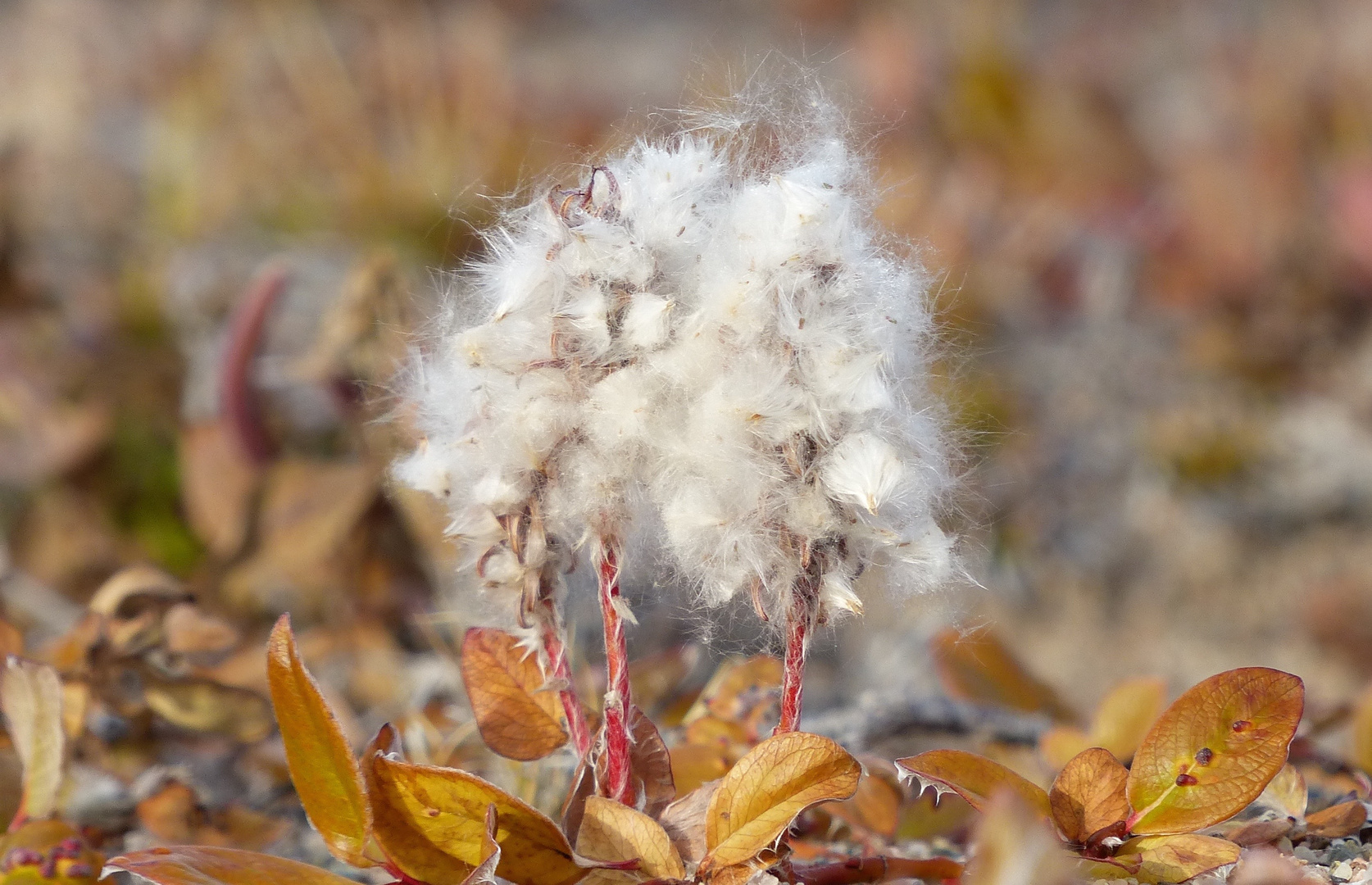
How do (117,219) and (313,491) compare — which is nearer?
(313,491)

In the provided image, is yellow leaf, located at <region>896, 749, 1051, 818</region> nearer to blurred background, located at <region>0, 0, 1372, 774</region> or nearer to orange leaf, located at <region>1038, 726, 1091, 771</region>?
blurred background, located at <region>0, 0, 1372, 774</region>

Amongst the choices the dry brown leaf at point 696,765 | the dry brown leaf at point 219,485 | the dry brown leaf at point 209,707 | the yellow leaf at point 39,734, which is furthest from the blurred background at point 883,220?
the yellow leaf at point 39,734

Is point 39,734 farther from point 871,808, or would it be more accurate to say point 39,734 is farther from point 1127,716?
point 1127,716

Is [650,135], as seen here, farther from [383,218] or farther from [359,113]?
[359,113]

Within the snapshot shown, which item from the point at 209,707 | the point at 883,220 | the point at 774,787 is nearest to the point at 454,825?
the point at 774,787

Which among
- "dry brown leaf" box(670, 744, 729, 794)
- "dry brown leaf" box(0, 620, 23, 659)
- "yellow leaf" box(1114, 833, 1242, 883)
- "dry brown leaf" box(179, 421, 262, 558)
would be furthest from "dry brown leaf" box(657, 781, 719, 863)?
"dry brown leaf" box(179, 421, 262, 558)

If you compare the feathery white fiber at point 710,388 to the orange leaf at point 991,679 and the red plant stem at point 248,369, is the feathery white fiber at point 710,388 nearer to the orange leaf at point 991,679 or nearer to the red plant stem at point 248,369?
the orange leaf at point 991,679

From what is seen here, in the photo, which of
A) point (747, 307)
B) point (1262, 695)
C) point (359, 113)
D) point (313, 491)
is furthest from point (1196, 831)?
point (359, 113)
